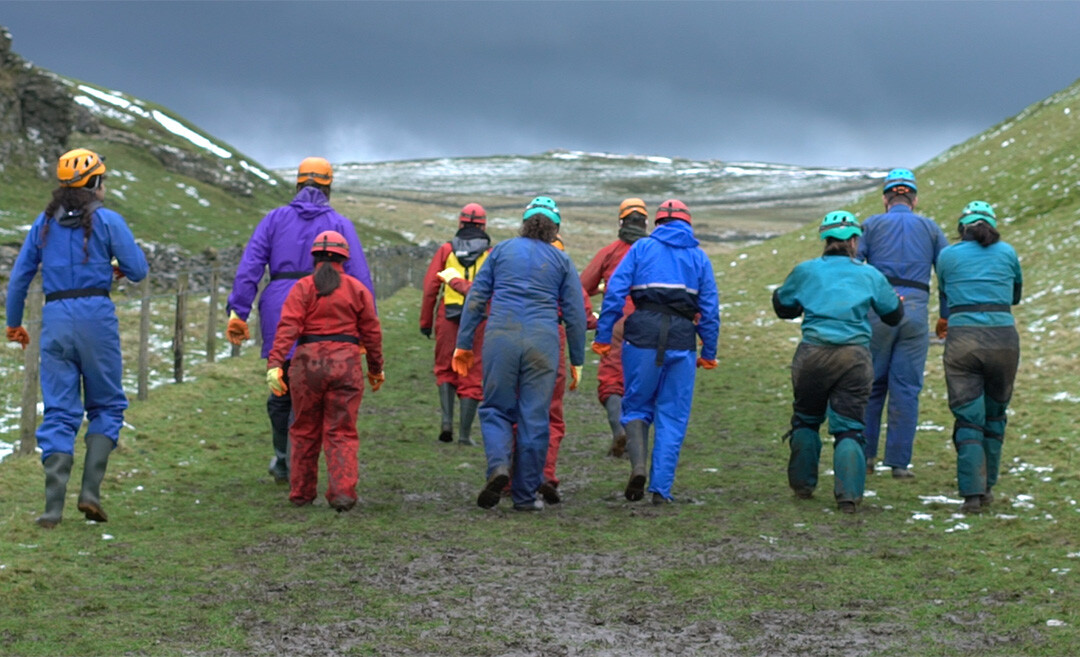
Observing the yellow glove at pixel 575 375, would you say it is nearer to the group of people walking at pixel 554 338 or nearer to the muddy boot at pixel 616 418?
the group of people walking at pixel 554 338

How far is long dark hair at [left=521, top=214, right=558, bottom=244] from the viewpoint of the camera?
10.1 meters

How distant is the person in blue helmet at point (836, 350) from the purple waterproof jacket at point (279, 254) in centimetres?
324

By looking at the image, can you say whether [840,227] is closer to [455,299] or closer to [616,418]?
[616,418]

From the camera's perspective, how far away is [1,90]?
124 feet

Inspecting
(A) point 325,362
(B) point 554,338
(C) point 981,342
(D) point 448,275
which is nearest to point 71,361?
(A) point 325,362

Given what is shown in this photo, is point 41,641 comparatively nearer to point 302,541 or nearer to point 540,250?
point 302,541

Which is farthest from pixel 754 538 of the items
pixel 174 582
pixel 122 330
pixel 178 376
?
pixel 122 330

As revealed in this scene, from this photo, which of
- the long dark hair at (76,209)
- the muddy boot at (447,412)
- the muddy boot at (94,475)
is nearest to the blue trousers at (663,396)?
the muddy boot at (447,412)

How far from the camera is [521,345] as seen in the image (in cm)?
984

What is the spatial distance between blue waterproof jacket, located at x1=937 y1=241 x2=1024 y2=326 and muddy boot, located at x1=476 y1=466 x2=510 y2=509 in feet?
11.7

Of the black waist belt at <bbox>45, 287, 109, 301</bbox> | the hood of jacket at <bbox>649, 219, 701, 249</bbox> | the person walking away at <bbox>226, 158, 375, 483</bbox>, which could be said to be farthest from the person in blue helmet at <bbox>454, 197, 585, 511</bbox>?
the black waist belt at <bbox>45, 287, 109, 301</bbox>

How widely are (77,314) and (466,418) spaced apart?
15.7 feet

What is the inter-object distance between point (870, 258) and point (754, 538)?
4081 mm

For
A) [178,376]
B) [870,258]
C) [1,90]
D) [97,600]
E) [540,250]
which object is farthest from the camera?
[1,90]
